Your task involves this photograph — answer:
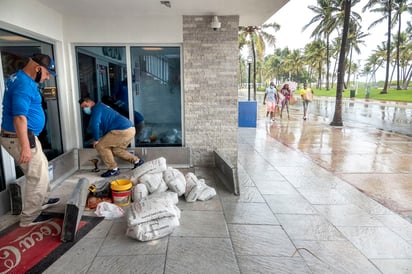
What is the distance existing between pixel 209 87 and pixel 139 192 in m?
2.55

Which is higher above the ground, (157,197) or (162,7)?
(162,7)

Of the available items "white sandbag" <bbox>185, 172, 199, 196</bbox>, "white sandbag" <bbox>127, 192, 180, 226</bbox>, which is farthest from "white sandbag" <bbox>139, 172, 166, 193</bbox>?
"white sandbag" <bbox>127, 192, 180, 226</bbox>

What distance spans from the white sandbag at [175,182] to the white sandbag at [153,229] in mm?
942

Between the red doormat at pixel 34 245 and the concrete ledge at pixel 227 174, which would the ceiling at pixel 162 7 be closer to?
the concrete ledge at pixel 227 174

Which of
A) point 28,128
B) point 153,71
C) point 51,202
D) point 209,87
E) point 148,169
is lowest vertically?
point 51,202

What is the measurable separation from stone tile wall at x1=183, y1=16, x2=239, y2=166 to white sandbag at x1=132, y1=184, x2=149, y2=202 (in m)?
1.93

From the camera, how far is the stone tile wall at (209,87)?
524 cm

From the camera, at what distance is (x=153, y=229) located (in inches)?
114

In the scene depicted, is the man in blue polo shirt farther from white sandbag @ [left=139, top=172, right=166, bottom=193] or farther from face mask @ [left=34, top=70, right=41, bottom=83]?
white sandbag @ [left=139, top=172, right=166, bottom=193]

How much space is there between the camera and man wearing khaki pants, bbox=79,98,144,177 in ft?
15.1

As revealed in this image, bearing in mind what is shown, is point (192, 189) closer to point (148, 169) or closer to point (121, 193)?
point (148, 169)

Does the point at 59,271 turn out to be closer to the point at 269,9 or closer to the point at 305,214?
the point at 305,214

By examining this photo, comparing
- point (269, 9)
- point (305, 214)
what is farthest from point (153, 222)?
point (269, 9)

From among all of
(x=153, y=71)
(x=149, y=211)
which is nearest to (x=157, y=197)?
(x=149, y=211)
